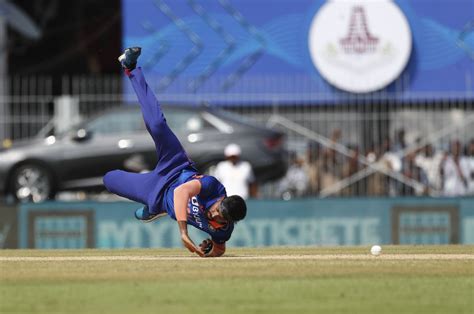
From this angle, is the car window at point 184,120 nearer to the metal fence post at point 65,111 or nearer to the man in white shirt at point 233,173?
the man in white shirt at point 233,173

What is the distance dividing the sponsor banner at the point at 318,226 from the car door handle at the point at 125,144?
1.86 meters

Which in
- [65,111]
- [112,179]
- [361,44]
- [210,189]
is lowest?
[210,189]

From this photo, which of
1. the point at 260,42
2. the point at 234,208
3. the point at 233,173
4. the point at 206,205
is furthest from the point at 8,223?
the point at 234,208

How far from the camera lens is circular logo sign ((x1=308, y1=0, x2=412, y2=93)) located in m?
31.1

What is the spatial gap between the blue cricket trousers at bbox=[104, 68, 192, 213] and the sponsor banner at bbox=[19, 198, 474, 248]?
7273 millimetres

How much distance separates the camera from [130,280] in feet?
44.4

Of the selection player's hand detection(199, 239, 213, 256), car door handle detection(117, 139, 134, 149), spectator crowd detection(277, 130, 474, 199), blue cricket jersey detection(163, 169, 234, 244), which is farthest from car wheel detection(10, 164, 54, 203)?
blue cricket jersey detection(163, 169, 234, 244)

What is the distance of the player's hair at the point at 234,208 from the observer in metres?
15.1

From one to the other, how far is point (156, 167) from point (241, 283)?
3.99 m

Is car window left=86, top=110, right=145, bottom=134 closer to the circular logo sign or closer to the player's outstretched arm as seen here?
the circular logo sign

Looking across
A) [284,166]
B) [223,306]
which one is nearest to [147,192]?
[223,306]

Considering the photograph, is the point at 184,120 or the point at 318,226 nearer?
the point at 318,226

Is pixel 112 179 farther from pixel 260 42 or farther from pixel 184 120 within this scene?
pixel 260 42

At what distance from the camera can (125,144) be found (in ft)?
86.3
